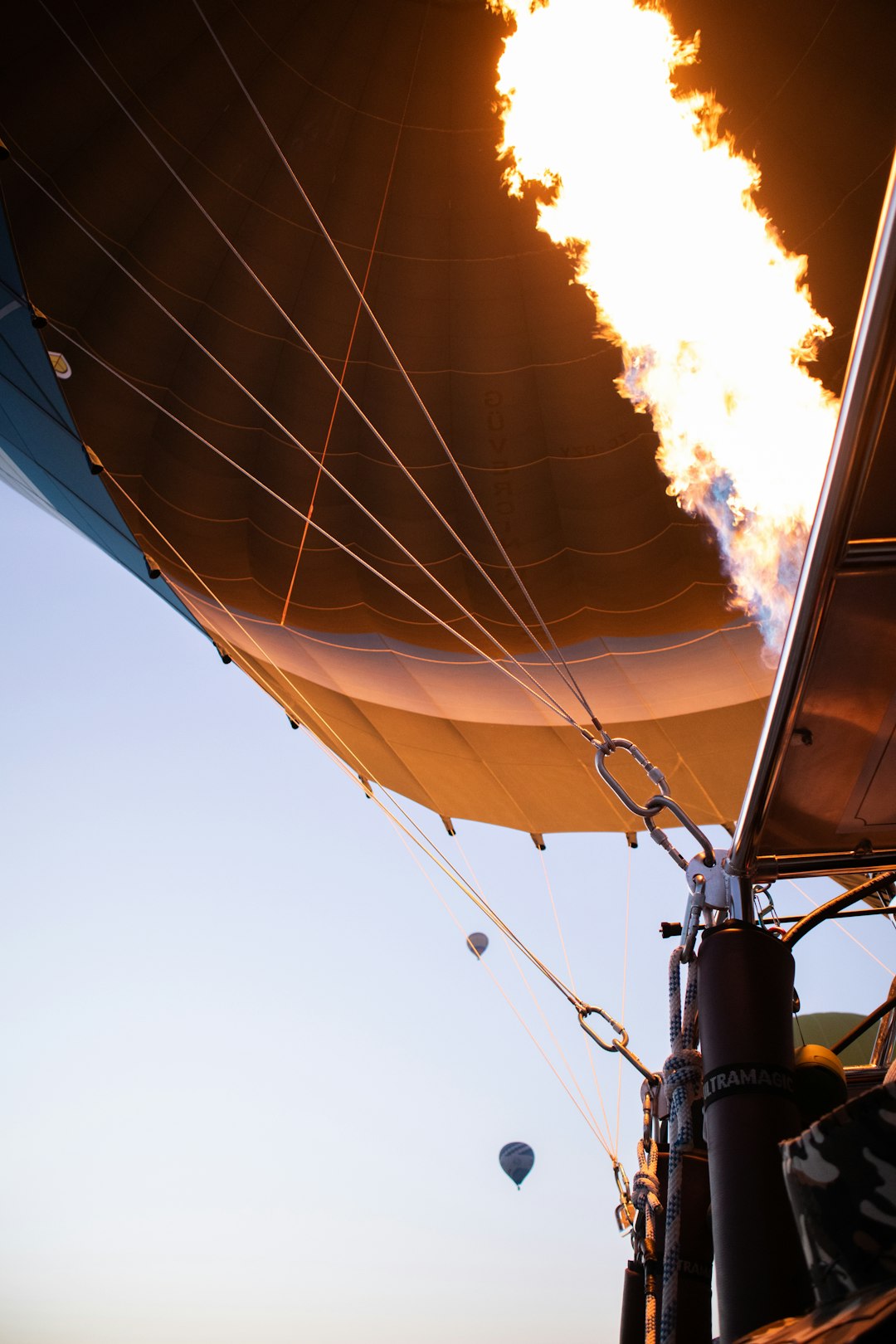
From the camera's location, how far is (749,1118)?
2021mm

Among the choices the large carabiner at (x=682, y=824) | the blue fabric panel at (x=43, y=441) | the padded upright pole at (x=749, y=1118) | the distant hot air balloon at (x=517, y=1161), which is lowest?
the padded upright pole at (x=749, y=1118)

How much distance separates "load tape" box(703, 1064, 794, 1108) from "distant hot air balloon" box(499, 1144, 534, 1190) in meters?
13.8

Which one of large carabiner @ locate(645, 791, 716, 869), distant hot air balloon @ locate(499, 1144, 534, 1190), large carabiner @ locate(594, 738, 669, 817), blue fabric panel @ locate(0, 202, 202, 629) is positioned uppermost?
blue fabric panel @ locate(0, 202, 202, 629)

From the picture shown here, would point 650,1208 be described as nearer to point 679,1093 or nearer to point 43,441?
point 679,1093

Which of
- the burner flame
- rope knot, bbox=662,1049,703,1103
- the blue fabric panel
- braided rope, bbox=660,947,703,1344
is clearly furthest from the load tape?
the blue fabric panel

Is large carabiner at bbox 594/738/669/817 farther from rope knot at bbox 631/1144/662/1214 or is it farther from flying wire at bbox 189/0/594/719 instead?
flying wire at bbox 189/0/594/719

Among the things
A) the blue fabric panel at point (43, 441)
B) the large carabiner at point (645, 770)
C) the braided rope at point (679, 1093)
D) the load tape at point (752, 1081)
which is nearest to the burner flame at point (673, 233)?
the blue fabric panel at point (43, 441)

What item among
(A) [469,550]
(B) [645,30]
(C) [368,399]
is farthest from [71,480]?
(B) [645,30]

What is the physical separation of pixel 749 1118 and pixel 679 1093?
66 centimetres

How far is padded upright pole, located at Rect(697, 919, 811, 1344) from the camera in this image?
1.91 meters

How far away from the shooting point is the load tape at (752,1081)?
205 centimetres

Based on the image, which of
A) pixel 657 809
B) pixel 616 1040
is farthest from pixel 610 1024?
pixel 657 809

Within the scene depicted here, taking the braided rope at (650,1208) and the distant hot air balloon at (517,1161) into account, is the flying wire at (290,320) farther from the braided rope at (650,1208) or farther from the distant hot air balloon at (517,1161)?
the distant hot air balloon at (517,1161)

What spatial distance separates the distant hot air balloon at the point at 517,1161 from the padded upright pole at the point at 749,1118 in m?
13.8
